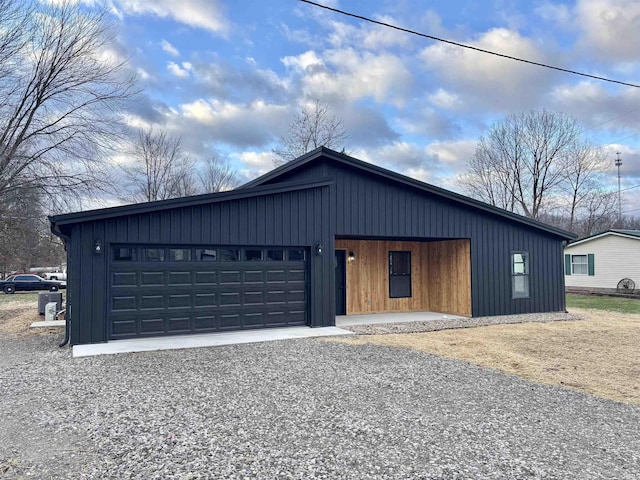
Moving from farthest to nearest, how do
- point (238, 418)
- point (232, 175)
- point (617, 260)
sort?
point (232, 175)
point (617, 260)
point (238, 418)

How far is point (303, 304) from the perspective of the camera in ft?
34.1

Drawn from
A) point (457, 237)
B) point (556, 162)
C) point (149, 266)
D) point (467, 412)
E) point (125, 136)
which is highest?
point (556, 162)

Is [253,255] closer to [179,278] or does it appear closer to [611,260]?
[179,278]

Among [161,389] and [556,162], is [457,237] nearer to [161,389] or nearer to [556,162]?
[161,389]

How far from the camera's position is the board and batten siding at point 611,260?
2128 cm

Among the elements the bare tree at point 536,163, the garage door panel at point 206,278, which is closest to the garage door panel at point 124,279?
the garage door panel at point 206,278

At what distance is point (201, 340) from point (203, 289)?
1.17 meters

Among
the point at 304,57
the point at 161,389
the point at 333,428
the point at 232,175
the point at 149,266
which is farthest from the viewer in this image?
the point at 232,175

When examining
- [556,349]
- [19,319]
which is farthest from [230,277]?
[19,319]

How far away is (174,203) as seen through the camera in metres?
8.90

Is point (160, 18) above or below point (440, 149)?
below

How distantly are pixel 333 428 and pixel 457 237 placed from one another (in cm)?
916

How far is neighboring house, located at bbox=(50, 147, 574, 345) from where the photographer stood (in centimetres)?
856

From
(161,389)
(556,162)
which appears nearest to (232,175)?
(556,162)
